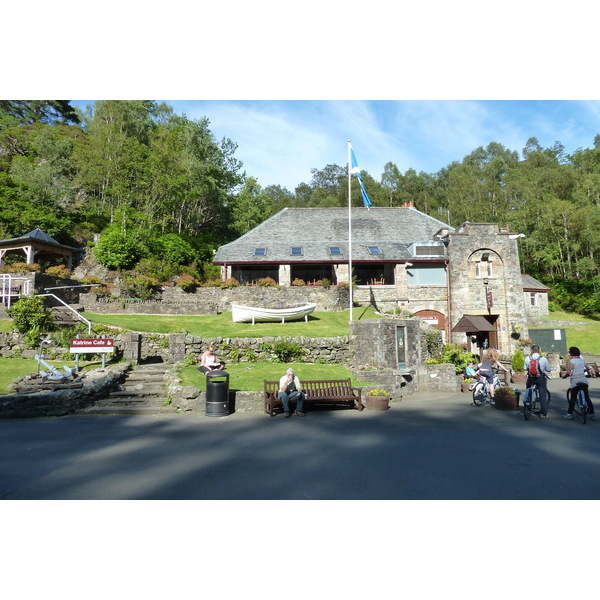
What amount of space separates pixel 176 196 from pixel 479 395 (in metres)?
31.1

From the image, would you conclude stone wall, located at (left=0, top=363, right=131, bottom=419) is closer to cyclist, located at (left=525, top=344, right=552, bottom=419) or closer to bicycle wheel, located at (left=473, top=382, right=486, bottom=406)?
bicycle wheel, located at (left=473, top=382, right=486, bottom=406)

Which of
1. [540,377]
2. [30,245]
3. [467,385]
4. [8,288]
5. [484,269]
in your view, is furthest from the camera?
[484,269]

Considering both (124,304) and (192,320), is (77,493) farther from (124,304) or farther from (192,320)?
(124,304)

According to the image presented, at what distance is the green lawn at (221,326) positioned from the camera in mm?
17953

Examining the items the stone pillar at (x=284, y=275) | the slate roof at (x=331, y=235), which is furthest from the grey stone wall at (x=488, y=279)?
the stone pillar at (x=284, y=275)

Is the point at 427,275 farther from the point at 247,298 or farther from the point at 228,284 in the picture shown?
the point at 228,284

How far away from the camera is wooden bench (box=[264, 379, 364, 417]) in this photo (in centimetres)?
1057

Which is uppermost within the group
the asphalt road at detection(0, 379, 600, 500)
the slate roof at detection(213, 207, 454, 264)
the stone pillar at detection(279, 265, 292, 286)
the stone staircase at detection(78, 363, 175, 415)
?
the slate roof at detection(213, 207, 454, 264)

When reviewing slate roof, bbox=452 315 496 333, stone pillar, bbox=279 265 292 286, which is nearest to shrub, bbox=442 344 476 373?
slate roof, bbox=452 315 496 333

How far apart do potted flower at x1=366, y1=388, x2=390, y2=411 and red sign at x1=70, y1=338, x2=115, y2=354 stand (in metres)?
8.60

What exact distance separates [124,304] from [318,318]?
38.0 feet

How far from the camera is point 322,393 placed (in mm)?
11164

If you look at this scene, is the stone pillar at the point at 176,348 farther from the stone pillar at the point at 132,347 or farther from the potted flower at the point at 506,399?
the potted flower at the point at 506,399

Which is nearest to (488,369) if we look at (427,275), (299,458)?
(299,458)
